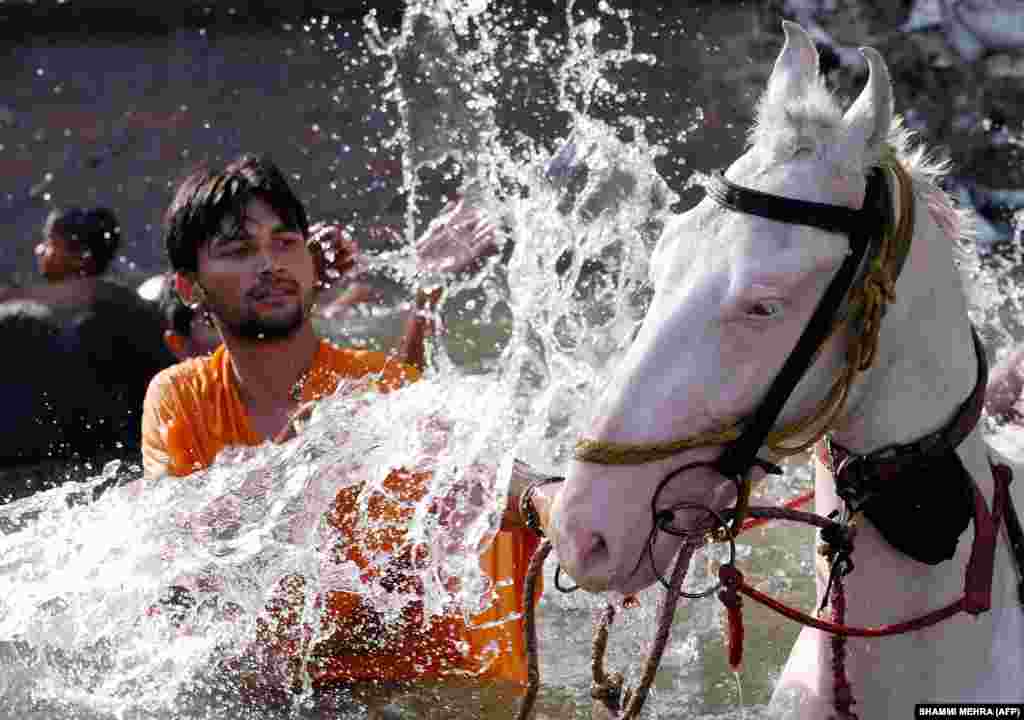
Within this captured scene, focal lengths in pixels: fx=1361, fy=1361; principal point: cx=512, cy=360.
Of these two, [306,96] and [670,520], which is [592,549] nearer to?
[670,520]

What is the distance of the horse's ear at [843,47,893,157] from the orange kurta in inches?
54.2

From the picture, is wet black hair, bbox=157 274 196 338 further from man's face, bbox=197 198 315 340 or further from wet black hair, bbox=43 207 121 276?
man's face, bbox=197 198 315 340

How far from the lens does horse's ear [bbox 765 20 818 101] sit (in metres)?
1.87

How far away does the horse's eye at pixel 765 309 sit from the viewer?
1.77 meters

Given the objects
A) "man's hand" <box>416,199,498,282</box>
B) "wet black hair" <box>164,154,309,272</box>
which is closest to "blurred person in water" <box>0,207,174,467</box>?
"man's hand" <box>416,199,498,282</box>

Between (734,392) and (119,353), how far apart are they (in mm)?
4730

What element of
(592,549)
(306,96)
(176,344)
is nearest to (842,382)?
(592,549)

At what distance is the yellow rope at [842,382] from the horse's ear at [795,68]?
0.19 metres

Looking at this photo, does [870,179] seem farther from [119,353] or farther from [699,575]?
[119,353]

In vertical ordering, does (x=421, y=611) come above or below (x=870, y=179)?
below

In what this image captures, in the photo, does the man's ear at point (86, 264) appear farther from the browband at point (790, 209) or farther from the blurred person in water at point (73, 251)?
the browband at point (790, 209)

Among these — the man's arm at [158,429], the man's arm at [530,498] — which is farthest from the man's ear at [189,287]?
the man's arm at [530,498]

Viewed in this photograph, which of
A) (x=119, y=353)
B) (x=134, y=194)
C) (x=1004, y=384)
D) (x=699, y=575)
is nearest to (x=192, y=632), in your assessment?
(x=699, y=575)

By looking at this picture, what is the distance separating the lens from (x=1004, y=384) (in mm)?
3088
